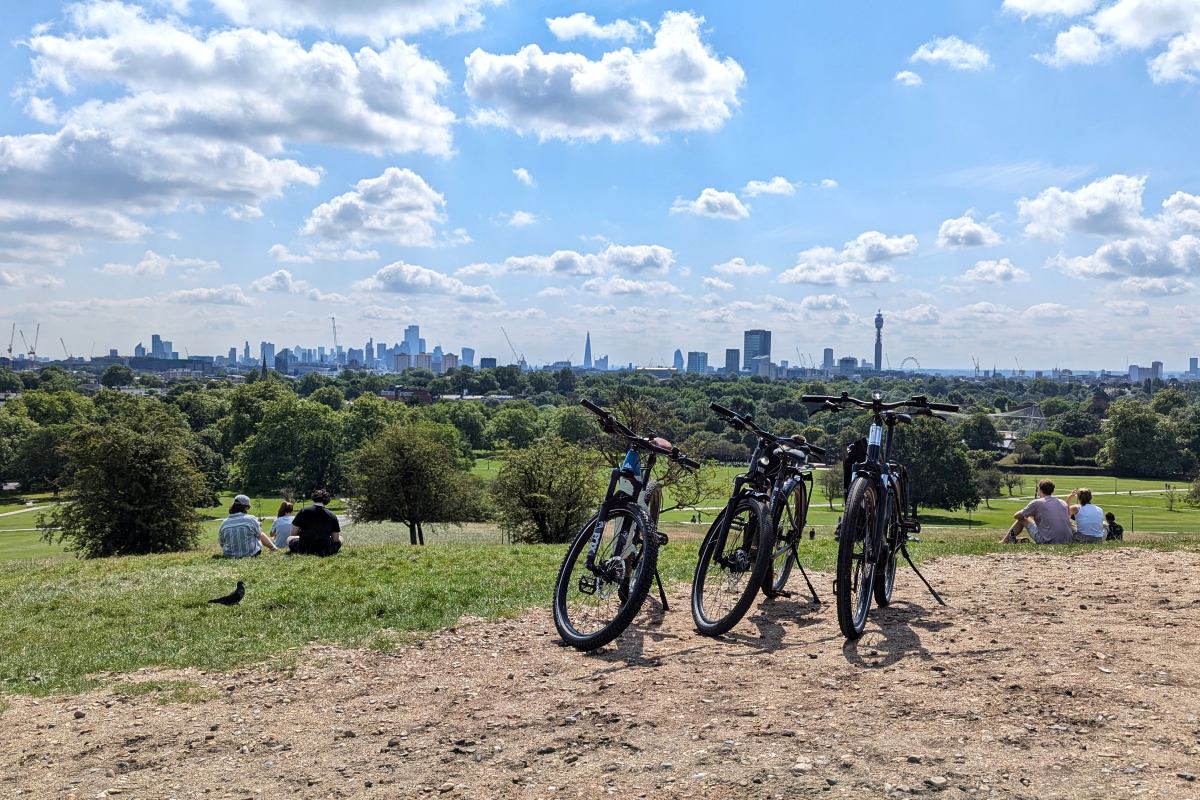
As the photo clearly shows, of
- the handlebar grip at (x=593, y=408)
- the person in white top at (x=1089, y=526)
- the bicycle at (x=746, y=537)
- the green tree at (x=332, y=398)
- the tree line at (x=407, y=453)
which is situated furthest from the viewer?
the green tree at (x=332, y=398)

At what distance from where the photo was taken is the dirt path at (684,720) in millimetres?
4379

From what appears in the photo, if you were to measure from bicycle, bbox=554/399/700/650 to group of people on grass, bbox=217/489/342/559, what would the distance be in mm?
7303

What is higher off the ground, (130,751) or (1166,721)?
(1166,721)

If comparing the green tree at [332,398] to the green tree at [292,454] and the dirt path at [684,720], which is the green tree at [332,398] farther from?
the dirt path at [684,720]

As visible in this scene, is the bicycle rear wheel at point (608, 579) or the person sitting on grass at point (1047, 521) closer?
the bicycle rear wheel at point (608, 579)

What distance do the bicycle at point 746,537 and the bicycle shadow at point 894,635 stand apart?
957 millimetres

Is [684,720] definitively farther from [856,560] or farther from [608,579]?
[856,560]

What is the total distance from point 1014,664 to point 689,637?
8.44 ft

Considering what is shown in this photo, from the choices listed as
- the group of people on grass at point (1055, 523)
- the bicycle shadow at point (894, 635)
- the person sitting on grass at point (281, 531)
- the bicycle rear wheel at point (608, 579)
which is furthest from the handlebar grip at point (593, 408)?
the person sitting on grass at point (281, 531)

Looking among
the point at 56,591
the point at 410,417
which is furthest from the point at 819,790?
the point at 410,417

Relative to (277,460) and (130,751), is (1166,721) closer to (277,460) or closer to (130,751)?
(130,751)

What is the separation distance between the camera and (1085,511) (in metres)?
14.0

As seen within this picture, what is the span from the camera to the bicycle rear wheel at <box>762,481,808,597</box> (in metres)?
7.80

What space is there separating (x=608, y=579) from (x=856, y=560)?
222cm
